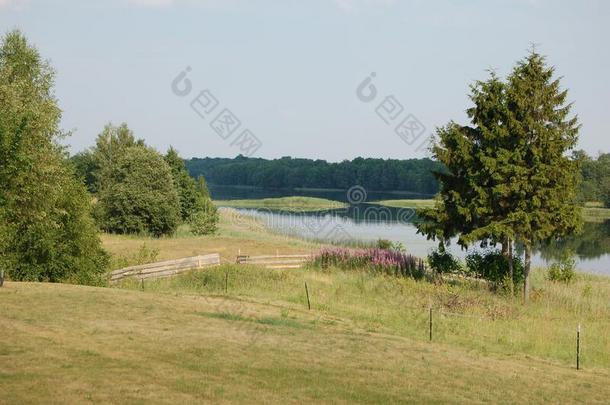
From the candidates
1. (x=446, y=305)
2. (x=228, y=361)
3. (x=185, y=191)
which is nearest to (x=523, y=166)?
(x=446, y=305)

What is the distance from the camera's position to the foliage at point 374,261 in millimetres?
37438

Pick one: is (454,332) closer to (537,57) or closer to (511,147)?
(511,147)

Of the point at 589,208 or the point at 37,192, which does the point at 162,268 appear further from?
the point at 589,208

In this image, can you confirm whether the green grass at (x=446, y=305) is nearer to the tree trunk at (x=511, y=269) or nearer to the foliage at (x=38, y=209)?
the tree trunk at (x=511, y=269)

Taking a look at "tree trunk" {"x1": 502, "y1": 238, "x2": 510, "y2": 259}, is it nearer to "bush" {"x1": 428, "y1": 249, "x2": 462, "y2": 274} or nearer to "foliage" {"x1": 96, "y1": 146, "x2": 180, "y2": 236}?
"bush" {"x1": 428, "y1": 249, "x2": 462, "y2": 274}

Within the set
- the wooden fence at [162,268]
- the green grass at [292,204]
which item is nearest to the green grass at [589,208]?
the green grass at [292,204]

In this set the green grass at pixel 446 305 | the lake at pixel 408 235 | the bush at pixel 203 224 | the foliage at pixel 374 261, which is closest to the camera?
the green grass at pixel 446 305

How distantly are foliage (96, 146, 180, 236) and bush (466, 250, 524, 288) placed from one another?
1398 inches

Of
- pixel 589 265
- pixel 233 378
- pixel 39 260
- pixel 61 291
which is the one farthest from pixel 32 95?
pixel 589 265

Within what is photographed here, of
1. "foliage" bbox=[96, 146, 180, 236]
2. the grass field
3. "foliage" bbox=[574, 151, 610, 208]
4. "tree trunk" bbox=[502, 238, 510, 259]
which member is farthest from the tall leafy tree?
"foliage" bbox=[574, 151, 610, 208]

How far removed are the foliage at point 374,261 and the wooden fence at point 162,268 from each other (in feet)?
22.3

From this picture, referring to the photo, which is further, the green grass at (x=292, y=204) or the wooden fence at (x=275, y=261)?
the green grass at (x=292, y=204)

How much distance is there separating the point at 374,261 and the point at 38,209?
729 inches

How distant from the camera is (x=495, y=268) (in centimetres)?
3481
